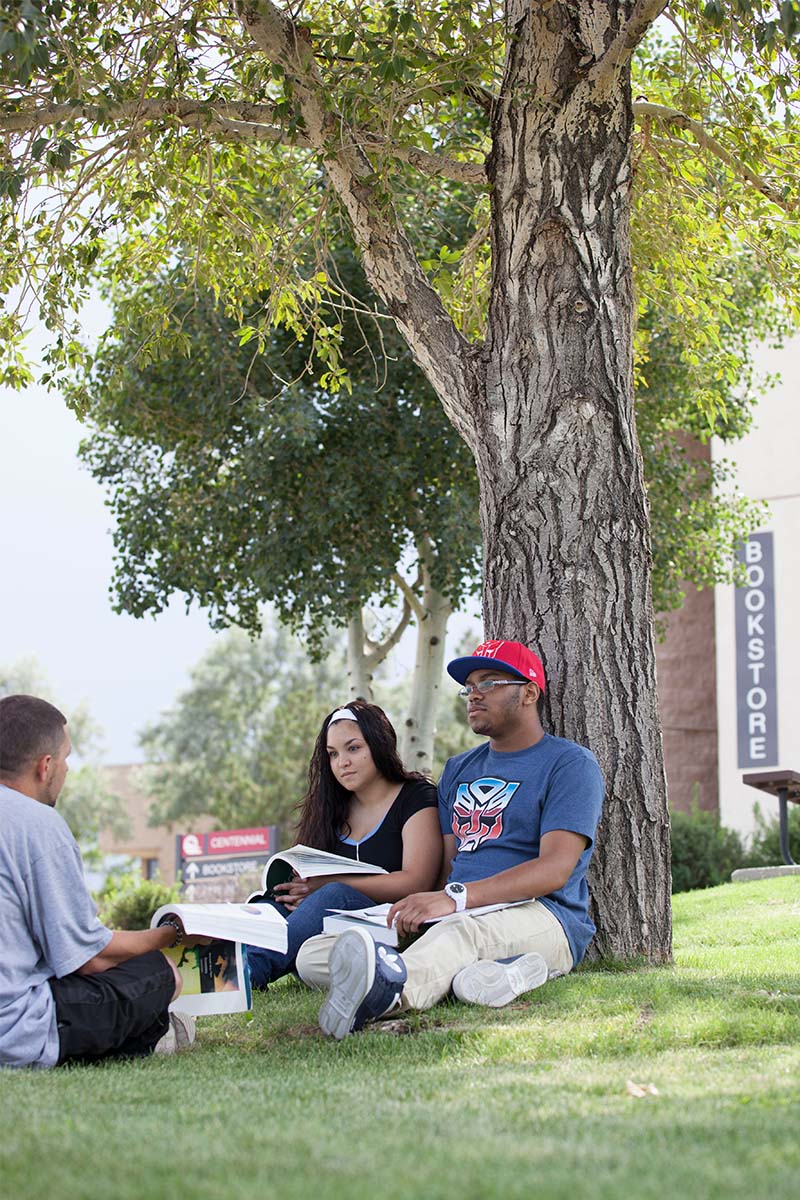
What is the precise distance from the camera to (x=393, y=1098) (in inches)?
139

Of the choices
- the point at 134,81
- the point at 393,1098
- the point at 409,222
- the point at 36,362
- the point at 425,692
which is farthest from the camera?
the point at 425,692

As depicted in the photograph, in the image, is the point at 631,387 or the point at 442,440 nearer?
the point at 631,387

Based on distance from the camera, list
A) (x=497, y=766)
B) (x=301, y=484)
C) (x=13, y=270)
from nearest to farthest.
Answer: (x=497, y=766) → (x=13, y=270) → (x=301, y=484)

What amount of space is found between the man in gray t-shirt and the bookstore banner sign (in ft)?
67.9

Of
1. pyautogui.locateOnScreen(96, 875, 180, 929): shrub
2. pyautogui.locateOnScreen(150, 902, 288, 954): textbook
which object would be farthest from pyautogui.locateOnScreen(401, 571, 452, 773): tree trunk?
pyautogui.locateOnScreen(150, 902, 288, 954): textbook

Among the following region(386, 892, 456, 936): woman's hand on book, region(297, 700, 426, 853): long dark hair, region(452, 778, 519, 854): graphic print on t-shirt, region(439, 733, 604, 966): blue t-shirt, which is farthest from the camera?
region(297, 700, 426, 853): long dark hair

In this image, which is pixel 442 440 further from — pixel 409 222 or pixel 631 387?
pixel 631 387

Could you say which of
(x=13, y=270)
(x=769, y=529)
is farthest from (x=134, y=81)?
(x=769, y=529)

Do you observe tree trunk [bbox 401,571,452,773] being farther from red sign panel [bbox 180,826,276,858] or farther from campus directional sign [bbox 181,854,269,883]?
red sign panel [bbox 180,826,276,858]

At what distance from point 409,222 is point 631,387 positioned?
7618 mm

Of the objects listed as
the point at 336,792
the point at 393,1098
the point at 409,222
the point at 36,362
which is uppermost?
the point at 409,222

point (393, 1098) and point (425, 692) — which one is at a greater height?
point (425, 692)

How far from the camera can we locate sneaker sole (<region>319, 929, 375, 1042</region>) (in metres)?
4.50

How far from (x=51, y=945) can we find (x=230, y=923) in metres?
0.68
